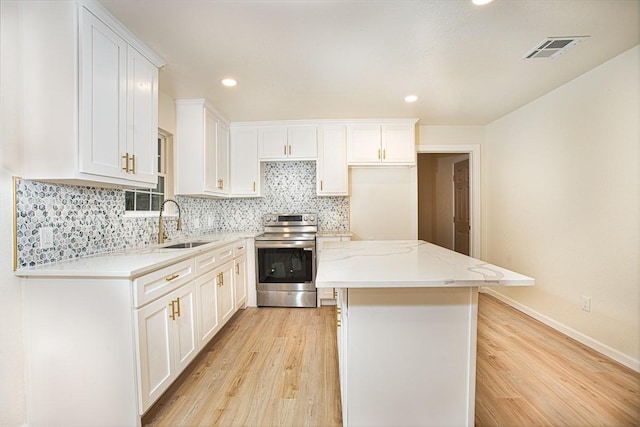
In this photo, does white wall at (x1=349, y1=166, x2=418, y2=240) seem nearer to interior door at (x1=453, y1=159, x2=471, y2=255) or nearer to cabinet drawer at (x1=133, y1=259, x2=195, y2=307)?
interior door at (x1=453, y1=159, x2=471, y2=255)

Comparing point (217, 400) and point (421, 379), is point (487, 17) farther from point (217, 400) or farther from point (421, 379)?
point (217, 400)

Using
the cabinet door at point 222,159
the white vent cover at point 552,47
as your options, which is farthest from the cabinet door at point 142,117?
the white vent cover at point 552,47

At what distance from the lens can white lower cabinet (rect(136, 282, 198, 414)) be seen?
1475 mm

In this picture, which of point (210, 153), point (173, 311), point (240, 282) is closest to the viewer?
point (173, 311)

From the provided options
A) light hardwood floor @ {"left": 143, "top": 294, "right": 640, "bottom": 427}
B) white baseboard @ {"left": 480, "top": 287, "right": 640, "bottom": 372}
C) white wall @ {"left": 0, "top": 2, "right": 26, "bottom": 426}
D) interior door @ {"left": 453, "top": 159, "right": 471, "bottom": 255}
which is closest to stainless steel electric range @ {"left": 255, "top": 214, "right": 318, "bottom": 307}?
light hardwood floor @ {"left": 143, "top": 294, "right": 640, "bottom": 427}

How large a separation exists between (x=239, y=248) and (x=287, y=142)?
1497mm

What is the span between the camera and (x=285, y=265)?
334 centimetres

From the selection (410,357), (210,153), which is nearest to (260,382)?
(410,357)

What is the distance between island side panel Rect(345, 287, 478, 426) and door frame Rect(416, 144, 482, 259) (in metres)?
2.88

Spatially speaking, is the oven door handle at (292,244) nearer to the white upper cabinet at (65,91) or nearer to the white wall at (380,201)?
the white wall at (380,201)

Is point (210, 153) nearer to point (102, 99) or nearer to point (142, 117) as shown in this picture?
point (142, 117)

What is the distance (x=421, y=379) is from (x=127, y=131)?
2245 millimetres

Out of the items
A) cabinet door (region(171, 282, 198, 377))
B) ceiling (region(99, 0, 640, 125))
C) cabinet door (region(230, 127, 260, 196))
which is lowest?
cabinet door (region(171, 282, 198, 377))

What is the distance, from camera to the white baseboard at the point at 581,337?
204cm
